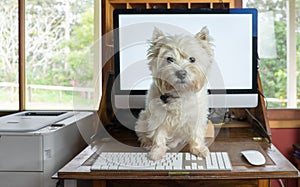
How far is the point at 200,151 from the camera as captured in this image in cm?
123

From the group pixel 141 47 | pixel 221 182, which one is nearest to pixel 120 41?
pixel 141 47

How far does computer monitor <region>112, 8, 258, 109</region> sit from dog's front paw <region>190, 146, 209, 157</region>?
1.00ft

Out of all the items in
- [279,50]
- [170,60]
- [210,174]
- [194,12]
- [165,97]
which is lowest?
[210,174]

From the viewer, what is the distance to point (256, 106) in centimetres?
151

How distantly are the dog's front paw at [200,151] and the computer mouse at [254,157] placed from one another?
124 millimetres

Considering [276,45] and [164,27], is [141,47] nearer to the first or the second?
[164,27]

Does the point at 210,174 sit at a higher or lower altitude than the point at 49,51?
lower

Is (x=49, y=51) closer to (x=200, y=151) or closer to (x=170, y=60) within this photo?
(x=170, y=60)

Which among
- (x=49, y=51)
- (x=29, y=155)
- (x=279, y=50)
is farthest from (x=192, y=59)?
(x=49, y=51)

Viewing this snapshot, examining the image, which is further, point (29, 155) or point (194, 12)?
point (194, 12)

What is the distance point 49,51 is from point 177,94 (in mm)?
1010

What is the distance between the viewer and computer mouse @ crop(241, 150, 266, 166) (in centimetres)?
112

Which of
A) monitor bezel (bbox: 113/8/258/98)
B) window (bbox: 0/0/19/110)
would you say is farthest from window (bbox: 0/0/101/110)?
monitor bezel (bbox: 113/8/258/98)

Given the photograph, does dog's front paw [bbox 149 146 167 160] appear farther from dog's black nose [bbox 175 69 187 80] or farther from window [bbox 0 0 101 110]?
window [bbox 0 0 101 110]
